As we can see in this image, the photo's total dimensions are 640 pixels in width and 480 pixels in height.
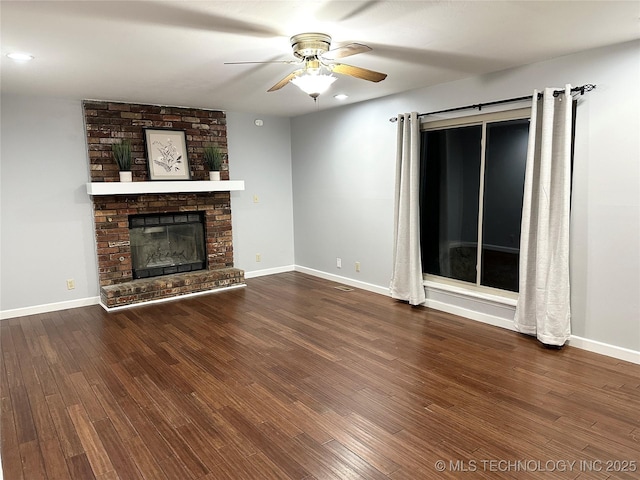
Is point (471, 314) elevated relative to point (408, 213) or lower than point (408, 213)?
lower

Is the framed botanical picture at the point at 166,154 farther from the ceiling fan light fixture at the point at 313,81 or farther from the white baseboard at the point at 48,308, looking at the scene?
the ceiling fan light fixture at the point at 313,81

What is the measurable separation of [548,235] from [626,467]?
1.89 meters

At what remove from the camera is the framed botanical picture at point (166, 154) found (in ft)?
17.1

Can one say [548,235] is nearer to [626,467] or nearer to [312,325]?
[626,467]

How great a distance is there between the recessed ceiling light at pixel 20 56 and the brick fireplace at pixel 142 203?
5.63 feet

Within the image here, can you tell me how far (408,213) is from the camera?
4.61 m

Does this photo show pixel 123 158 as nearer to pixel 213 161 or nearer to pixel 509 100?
pixel 213 161

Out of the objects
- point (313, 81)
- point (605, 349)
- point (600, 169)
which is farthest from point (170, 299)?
point (600, 169)

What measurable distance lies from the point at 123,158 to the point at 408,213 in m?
3.28

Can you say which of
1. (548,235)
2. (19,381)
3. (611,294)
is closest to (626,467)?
(611,294)

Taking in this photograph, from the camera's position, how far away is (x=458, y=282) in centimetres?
452

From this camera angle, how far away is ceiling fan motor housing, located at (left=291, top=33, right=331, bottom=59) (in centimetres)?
270

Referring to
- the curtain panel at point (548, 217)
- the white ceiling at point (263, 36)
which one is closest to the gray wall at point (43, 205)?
the white ceiling at point (263, 36)

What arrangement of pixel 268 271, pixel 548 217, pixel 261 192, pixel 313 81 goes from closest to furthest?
pixel 313 81
pixel 548 217
pixel 261 192
pixel 268 271
